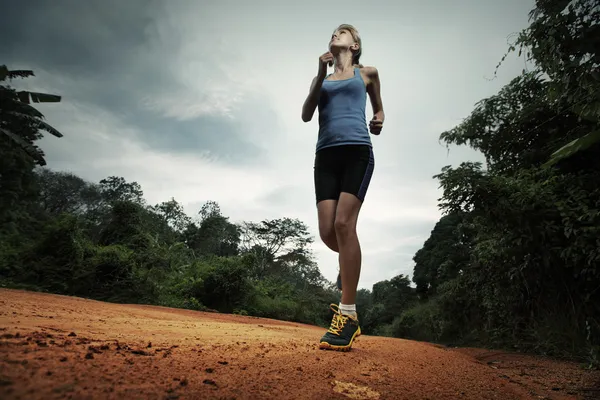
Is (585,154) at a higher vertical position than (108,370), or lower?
higher

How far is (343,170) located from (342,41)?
1.21 metres

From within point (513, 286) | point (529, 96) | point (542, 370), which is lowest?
point (542, 370)

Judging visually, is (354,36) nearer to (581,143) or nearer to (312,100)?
(312,100)

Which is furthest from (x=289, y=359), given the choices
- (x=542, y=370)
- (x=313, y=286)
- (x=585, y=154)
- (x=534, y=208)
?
(x=313, y=286)

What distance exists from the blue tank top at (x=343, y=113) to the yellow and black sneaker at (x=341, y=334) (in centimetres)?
117

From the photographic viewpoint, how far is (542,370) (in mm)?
2639

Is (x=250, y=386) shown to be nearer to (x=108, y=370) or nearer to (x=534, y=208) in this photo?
(x=108, y=370)

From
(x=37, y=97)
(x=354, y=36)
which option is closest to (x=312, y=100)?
(x=354, y=36)

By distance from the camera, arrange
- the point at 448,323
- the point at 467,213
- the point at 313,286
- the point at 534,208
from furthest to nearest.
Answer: the point at 313,286
the point at 448,323
the point at 467,213
the point at 534,208

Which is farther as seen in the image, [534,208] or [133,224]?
[133,224]

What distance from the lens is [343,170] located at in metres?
2.37

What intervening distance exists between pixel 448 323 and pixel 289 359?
35.8 feet

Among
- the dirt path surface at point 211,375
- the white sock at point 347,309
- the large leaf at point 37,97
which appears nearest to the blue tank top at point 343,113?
the white sock at point 347,309

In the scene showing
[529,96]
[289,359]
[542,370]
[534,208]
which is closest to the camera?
[289,359]
